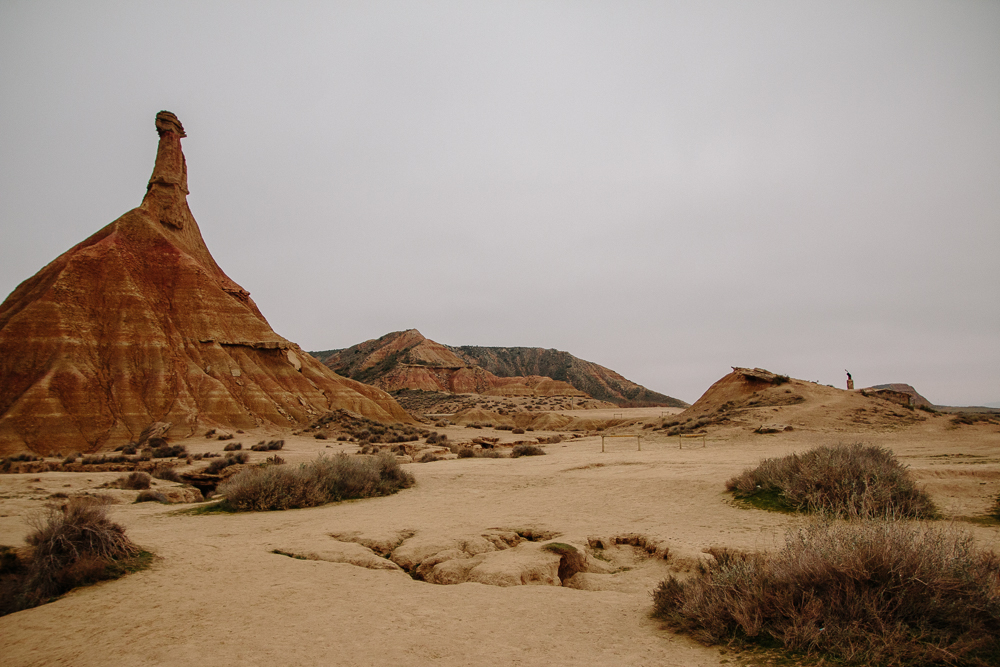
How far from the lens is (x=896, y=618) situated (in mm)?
3309

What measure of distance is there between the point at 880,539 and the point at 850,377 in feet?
122

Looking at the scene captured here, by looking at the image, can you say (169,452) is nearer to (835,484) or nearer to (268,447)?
(268,447)

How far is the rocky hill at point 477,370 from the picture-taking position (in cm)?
8275

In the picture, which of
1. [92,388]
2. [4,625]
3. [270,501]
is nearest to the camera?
[4,625]

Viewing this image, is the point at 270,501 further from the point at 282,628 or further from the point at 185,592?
the point at 282,628

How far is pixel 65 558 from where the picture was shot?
5734mm

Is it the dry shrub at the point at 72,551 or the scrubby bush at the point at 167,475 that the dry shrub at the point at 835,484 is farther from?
the scrubby bush at the point at 167,475

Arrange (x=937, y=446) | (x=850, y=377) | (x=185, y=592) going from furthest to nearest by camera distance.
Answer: (x=850, y=377) → (x=937, y=446) → (x=185, y=592)

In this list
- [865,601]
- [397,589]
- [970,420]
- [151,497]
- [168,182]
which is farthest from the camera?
[168,182]

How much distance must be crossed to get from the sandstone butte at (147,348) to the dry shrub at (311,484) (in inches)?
756

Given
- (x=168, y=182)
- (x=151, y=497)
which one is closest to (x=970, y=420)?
(x=151, y=497)

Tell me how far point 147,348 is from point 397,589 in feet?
107

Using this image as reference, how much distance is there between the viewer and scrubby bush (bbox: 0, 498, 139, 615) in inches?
210

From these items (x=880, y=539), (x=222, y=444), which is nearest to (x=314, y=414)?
(x=222, y=444)
